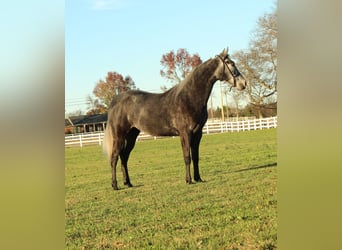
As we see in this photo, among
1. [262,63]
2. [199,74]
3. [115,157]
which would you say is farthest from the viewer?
[115,157]

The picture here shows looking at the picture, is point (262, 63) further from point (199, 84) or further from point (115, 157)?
point (115, 157)

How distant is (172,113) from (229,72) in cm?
65

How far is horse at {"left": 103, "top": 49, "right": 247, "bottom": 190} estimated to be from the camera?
12.6ft

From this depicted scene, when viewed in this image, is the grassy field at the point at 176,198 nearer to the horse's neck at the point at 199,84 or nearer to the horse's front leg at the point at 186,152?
the horse's front leg at the point at 186,152

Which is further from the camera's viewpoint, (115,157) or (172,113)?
(115,157)

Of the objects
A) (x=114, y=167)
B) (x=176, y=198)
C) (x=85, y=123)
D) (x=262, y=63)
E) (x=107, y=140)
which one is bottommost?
(x=176, y=198)

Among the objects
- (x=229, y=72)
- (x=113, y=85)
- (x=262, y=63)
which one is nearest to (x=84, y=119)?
(x=113, y=85)

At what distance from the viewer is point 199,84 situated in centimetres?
393

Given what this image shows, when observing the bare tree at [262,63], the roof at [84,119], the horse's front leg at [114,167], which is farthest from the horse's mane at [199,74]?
the horse's front leg at [114,167]

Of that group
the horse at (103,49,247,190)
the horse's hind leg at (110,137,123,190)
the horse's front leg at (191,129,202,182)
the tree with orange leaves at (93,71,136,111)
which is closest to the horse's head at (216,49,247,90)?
the horse at (103,49,247,190)

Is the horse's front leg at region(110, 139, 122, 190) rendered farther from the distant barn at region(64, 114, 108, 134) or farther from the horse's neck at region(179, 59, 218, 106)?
the horse's neck at region(179, 59, 218, 106)
